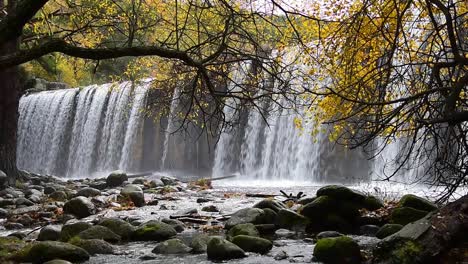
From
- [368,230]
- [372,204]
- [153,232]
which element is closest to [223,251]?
[153,232]

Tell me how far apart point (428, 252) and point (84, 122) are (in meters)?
22.5

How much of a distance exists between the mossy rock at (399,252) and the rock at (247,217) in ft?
10.0

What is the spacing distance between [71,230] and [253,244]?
107 inches

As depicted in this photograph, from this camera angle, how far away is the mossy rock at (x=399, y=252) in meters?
4.49

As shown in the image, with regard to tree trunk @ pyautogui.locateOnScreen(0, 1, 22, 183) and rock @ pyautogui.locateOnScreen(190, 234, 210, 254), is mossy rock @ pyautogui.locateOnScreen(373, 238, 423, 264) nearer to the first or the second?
rock @ pyautogui.locateOnScreen(190, 234, 210, 254)

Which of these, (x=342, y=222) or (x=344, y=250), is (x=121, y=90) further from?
(x=344, y=250)

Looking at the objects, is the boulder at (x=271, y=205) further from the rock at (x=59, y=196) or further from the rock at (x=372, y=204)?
the rock at (x=59, y=196)

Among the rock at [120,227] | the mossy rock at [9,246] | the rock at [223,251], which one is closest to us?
the mossy rock at [9,246]

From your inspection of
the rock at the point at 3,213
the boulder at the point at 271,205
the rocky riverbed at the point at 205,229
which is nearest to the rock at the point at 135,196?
the rocky riverbed at the point at 205,229

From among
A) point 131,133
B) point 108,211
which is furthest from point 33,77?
point 108,211

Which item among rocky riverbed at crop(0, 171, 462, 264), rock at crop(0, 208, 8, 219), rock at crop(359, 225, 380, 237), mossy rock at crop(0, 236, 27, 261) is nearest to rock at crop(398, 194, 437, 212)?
rocky riverbed at crop(0, 171, 462, 264)

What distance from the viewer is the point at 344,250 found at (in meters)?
5.55

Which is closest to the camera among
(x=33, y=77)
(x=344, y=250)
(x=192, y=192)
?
(x=344, y=250)

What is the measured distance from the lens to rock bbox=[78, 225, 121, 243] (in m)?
6.89
